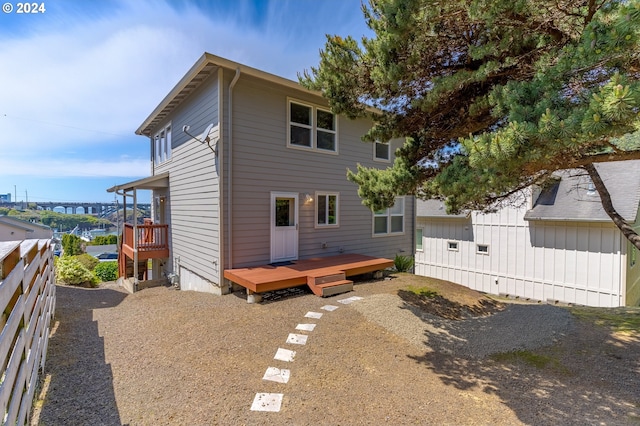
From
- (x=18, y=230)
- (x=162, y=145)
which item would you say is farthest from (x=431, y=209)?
(x=18, y=230)

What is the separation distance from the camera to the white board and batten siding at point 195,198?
736 centimetres

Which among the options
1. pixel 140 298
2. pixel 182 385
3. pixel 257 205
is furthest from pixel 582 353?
pixel 140 298

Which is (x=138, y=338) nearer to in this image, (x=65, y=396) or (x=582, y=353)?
(x=65, y=396)

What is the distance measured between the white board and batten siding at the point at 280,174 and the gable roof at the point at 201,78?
32cm

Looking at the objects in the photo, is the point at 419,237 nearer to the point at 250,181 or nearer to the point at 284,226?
the point at 284,226

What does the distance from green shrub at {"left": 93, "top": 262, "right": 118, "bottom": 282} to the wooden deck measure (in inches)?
407

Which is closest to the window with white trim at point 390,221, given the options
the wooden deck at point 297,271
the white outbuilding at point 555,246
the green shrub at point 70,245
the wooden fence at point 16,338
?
the wooden deck at point 297,271

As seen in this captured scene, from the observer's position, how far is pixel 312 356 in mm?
3799

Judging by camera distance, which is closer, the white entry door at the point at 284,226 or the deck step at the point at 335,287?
the deck step at the point at 335,287

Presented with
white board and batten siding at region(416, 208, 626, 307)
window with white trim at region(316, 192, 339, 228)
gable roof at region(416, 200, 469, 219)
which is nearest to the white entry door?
window with white trim at region(316, 192, 339, 228)

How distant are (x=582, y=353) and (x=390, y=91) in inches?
186

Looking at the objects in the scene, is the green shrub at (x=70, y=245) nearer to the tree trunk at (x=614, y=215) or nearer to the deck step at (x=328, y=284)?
the deck step at (x=328, y=284)

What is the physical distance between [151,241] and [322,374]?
9.25m

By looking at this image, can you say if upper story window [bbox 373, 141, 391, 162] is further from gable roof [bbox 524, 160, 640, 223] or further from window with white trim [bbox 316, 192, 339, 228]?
gable roof [bbox 524, 160, 640, 223]
